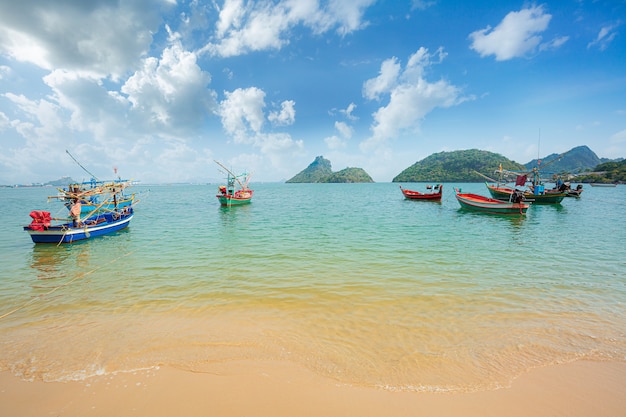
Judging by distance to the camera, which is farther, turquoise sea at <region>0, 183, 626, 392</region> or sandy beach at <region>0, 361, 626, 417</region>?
turquoise sea at <region>0, 183, 626, 392</region>

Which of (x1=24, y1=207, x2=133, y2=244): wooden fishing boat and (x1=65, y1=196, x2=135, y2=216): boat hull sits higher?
(x1=65, y1=196, x2=135, y2=216): boat hull

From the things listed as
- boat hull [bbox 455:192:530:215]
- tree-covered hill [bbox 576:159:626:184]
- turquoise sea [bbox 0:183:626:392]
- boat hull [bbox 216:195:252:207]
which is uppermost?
tree-covered hill [bbox 576:159:626:184]

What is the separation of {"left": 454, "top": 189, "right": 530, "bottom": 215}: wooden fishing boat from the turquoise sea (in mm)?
16850

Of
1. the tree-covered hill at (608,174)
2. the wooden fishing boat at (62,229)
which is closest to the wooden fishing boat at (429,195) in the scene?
the wooden fishing boat at (62,229)

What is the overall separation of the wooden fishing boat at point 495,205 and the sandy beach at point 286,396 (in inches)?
1289

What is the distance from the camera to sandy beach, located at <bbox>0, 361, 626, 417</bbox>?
410cm

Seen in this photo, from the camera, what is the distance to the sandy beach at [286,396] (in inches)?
161

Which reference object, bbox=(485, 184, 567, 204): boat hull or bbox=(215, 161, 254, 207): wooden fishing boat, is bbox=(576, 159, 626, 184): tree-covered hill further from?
bbox=(215, 161, 254, 207): wooden fishing boat

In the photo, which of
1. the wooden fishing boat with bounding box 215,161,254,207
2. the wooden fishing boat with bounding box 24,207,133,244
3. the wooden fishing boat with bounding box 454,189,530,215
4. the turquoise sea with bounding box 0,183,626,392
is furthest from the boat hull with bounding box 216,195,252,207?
the wooden fishing boat with bounding box 454,189,530,215

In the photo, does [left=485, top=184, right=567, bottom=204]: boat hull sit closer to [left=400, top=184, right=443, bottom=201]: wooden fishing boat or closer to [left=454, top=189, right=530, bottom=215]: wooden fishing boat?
[left=400, top=184, right=443, bottom=201]: wooden fishing boat

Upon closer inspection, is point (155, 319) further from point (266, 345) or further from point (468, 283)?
point (468, 283)

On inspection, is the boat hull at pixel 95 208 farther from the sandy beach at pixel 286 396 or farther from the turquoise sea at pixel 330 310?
the sandy beach at pixel 286 396

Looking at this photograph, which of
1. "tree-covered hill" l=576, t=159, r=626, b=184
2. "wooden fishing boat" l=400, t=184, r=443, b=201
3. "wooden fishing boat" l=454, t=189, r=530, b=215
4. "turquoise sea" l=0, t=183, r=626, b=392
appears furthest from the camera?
"tree-covered hill" l=576, t=159, r=626, b=184

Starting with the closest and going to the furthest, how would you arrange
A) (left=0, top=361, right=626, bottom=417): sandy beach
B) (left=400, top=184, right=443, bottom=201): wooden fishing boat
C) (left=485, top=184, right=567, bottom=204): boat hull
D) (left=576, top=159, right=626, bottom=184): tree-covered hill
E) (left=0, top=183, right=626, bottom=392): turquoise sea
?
1. (left=0, top=361, right=626, bottom=417): sandy beach
2. (left=0, top=183, right=626, bottom=392): turquoise sea
3. (left=485, top=184, right=567, bottom=204): boat hull
4. (left=400, top=184, right=443, bottom=201): wooden fishing boat
5. (left=576, top=159, right=626, bottom=184): tree-covered hill
